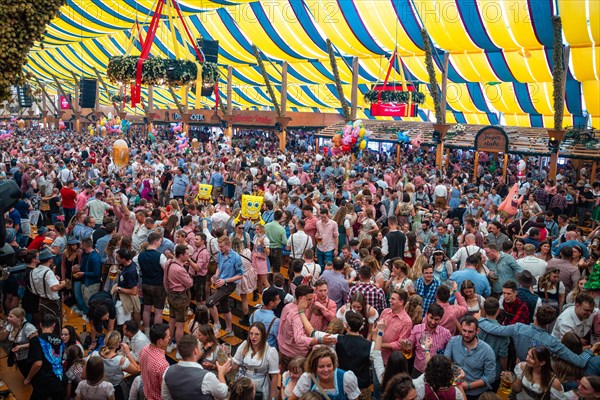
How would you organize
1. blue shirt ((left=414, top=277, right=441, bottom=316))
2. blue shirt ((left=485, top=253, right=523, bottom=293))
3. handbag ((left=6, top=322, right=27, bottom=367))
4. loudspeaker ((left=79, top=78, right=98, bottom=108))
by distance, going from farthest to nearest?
1. loudspeaker ((left=79, top=78, right=98, bottom=108))
2. blue shirt ((left=485, top=253, right=523, bottom=293))
3. blue shirt ((left=414, top=277, right=441, bottom=316))
4. handbag ((left=6, top=322, right=27, bottom=367))

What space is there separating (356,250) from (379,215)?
2.03 m

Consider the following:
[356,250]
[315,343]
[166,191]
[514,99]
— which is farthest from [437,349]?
[514,99]

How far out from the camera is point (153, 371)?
11.5ft

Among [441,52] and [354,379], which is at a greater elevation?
[441,52]

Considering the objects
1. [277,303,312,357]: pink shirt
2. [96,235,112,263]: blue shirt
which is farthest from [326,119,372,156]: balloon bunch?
[277,303,312,357]: pink shirt

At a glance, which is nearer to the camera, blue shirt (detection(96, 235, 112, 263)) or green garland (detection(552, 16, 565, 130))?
blue shirt (detection(96, 235, 112, 263))

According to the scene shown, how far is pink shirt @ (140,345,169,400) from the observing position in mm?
3490

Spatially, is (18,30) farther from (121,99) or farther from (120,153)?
(121,99)

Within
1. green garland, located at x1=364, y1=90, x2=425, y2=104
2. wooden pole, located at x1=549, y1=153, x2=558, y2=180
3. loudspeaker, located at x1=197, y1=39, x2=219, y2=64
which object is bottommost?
wooden pole, located at x1=549, y1=153, x2=558, y2=180

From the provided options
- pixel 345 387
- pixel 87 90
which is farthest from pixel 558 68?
pixel 87 90

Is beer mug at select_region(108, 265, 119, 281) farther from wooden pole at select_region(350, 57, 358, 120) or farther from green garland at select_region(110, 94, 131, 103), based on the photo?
wooden pole at select_region(350, 57, 358, 120)

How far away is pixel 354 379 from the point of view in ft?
10.1

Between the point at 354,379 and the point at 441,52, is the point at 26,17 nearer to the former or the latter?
the point at 354,379

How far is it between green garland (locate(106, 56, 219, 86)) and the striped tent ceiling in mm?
3617
